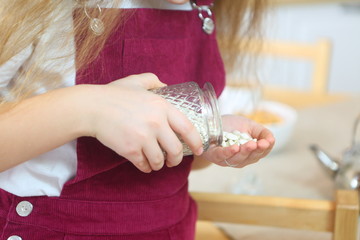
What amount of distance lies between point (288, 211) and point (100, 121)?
Result: 31 cm

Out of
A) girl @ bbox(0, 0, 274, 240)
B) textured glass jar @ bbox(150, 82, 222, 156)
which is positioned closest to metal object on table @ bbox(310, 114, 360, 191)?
girl @ bbox(0, 0, 274, 240)

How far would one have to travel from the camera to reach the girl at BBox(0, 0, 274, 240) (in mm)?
406

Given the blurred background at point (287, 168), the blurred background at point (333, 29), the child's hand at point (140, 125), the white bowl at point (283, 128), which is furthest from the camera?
the blurred background at point (333, 29)

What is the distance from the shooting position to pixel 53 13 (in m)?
0.46

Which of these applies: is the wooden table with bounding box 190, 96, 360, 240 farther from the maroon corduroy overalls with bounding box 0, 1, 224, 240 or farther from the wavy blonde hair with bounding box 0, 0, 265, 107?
the wavy blonde hair with bounding box 0, 0, 265, 107

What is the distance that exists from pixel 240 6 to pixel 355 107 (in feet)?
2.05

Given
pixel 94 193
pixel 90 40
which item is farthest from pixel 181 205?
pixel 90 40

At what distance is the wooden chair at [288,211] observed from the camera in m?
0.59

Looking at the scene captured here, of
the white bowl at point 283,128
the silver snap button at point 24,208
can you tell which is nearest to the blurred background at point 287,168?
the white bowl at point 283,128

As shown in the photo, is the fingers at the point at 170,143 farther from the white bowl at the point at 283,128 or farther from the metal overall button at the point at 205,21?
the white bowl at the point at 283,128

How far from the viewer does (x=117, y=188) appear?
517 mm

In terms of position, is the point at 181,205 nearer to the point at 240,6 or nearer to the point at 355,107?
the point at 240,6

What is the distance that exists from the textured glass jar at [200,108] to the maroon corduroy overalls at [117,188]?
0.10 m

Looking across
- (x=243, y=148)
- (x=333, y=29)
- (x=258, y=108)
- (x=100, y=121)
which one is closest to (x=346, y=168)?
(x=258, y=108)
